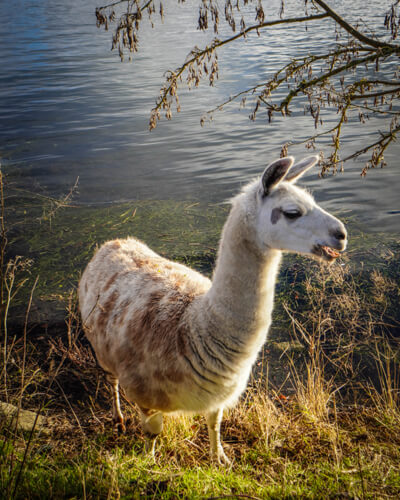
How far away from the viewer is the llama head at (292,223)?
256cm

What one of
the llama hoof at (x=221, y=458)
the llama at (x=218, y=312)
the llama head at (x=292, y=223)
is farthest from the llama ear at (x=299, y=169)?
the llama hoof at (x=221, y=458)

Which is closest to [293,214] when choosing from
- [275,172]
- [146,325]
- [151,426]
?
[275,172]

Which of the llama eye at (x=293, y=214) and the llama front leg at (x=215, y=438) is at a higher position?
the llama eye at (x=293, y=214)

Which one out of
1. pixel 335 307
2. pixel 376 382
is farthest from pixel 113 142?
pixel 376 382

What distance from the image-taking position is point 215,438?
3.50 m

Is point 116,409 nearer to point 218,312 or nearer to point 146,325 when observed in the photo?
point 146,325

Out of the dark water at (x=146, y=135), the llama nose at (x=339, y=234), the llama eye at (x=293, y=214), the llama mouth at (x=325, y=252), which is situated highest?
the llama eye at (x=293, y=214)

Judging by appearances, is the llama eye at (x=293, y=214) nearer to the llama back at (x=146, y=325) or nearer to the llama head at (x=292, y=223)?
the llama head at (x=292, y=223)

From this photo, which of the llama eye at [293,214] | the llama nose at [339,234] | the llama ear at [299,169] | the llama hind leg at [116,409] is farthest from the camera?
the llama hind leg at [116,409]

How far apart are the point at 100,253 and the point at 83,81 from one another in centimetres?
2472

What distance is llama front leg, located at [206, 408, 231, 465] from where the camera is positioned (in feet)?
11.3

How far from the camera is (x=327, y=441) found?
3.48 meters

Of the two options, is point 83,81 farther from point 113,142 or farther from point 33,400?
point 33,400

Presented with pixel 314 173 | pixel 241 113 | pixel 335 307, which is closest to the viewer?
pixel 335 307
